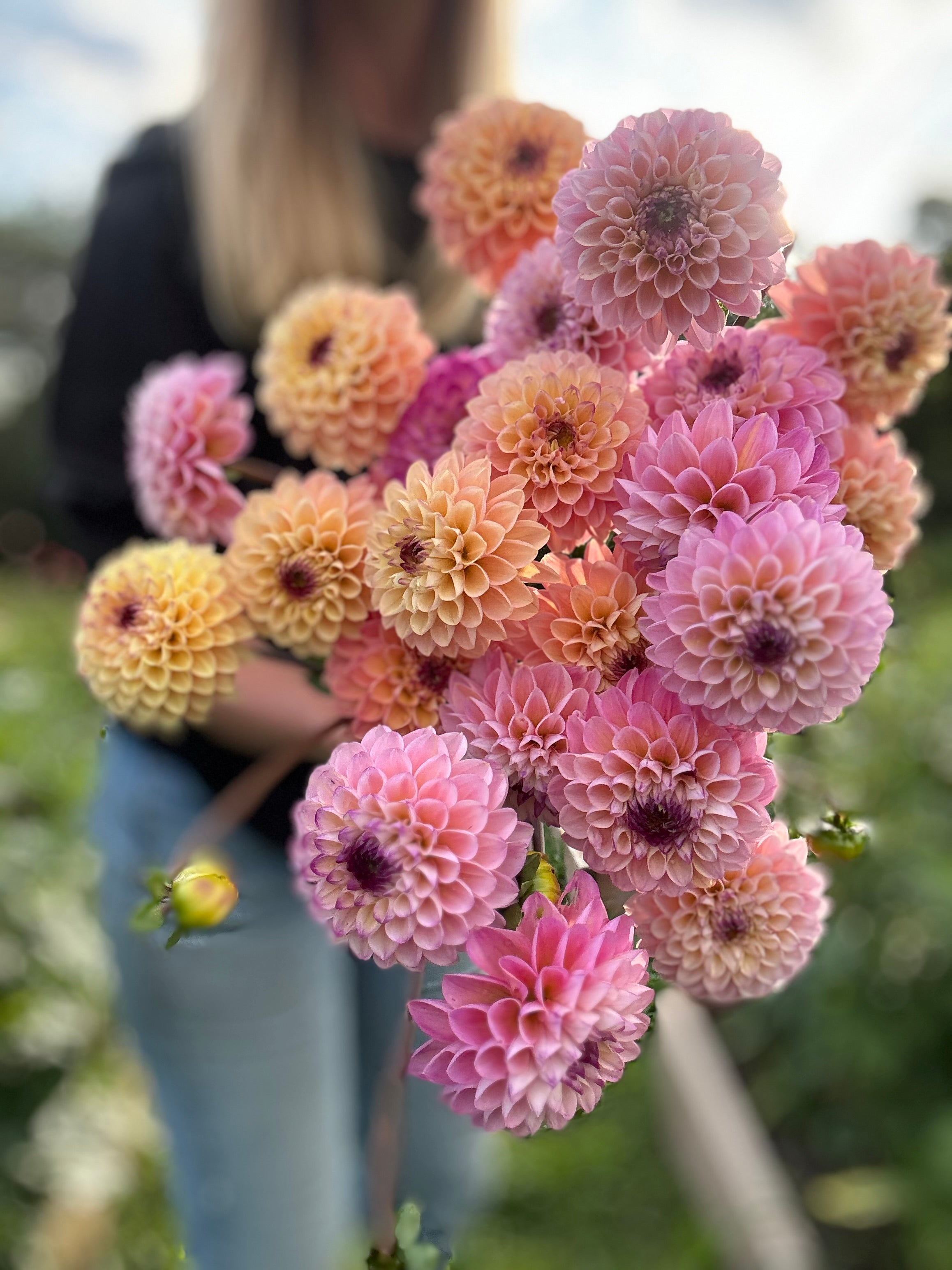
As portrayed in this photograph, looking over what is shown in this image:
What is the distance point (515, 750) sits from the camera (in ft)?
1.08

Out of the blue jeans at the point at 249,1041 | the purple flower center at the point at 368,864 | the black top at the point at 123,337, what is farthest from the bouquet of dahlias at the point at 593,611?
the black top at the point at 123,337

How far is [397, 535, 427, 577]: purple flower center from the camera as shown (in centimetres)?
34

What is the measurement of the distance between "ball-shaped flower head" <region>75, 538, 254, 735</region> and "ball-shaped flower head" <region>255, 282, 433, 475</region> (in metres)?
0.09

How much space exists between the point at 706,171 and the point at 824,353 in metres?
0.11

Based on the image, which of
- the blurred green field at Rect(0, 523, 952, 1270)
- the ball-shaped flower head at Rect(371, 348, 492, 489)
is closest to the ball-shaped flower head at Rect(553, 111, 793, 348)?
the ball-shaped flower head at Rect(371, 348, 492, 489)

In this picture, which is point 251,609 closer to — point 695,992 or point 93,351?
point 695,992

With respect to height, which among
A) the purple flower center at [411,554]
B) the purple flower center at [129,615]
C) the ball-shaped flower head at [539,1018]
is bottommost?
the purple flower center at [129,615]

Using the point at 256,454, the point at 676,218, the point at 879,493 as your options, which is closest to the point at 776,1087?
the point at 256,454

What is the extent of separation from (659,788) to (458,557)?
0.35 feet

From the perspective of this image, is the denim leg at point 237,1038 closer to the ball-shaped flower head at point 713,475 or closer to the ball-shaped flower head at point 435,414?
the ball-shaped flower head at point 435,414

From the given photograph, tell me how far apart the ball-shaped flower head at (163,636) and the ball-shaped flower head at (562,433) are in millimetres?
137

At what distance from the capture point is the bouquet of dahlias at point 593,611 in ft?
0.99

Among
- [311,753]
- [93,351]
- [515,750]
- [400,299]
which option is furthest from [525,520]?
[93,351]

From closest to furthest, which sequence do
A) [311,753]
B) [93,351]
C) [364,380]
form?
[364,380] → [311,753] → [93,351]
